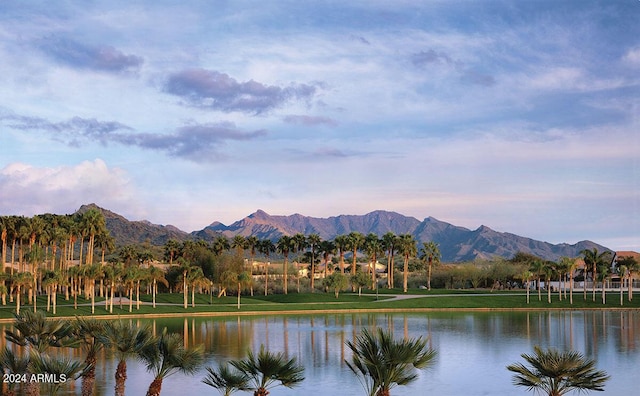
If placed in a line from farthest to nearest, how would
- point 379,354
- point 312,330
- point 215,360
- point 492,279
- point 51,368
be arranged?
1. point 492,279
2. point 312,330
3. point 215,360
4. point 51,368
5. point 379,354

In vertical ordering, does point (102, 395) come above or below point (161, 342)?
below

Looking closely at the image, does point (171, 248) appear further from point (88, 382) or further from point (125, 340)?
point (125, 340)

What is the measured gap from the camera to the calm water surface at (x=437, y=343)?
32656mm

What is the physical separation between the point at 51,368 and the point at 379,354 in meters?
8.89

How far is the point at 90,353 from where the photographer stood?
74.8 ft

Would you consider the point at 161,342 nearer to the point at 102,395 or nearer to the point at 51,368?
the point at 51,368

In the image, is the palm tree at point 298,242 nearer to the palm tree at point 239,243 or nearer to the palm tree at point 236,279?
the palm tree at point 239,243

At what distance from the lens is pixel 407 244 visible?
117000 mm

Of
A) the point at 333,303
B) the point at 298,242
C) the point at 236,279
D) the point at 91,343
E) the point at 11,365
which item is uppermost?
the point at 298,242

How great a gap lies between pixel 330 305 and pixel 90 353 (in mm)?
65701

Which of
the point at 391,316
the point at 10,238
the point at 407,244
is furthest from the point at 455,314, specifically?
the point at 10,238

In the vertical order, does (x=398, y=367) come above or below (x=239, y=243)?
below

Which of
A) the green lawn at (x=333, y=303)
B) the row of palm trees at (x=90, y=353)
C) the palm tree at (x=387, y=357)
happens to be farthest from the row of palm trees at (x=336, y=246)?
the palm tree at (x=387, y=357)

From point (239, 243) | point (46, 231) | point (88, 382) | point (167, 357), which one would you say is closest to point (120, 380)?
point (88, 382)
